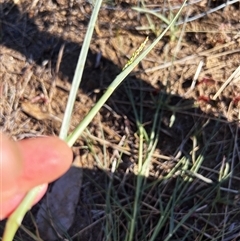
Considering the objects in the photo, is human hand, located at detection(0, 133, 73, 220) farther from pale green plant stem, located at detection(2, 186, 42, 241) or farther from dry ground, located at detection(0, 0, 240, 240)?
dry ground, located at detection(0, 0, 240, 240)

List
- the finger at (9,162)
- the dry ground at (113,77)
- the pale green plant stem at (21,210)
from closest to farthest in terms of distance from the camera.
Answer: the finger at (9,162), the pale green plant stem at (21,210), the dry ground at (113,77)

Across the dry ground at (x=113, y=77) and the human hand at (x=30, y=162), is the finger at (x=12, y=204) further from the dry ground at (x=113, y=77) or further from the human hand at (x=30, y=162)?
the dry ground at (x=113, y=77)

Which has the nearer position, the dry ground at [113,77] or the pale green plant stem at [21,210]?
the pale green plant stem at [21,210]

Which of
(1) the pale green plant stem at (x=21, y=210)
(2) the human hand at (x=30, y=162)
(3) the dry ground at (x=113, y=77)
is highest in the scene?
(2) the human hand at (x=30, y=162)

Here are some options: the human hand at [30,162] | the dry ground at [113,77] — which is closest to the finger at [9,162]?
the human hand at [30,162]

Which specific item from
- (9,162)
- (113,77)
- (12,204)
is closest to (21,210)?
(12,204)

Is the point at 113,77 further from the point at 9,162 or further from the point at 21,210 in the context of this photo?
the point at 9,162
